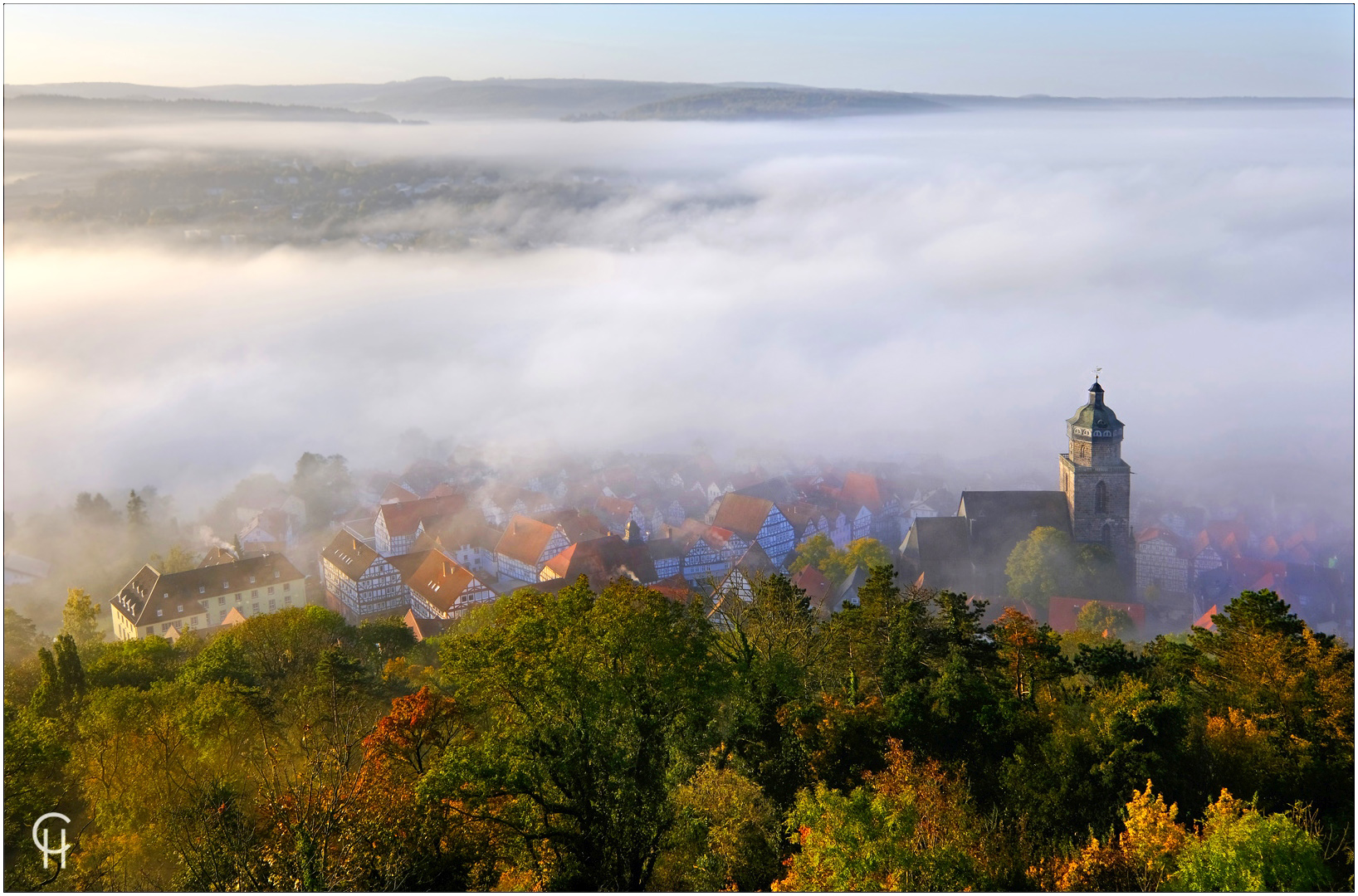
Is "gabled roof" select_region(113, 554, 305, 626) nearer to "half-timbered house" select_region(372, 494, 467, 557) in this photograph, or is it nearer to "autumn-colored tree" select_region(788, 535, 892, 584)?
"half-timbered house" select_region(372, 494, 467, 557)

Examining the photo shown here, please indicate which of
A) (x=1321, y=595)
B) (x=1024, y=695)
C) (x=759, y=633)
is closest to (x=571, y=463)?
(x=1321, y=595)

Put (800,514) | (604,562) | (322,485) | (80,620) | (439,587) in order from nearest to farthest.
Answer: (80,620), (439,587), (604,562), (800,514), (322,485)

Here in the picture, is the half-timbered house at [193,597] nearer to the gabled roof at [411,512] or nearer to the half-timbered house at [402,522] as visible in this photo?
the half-timbered house at [402,522]

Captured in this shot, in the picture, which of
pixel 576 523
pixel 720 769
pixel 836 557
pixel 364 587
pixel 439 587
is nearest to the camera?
pixel 720 769

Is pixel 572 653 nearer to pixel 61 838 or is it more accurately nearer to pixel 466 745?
pixel 466 745

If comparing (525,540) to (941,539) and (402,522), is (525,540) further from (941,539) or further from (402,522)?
(941,539)

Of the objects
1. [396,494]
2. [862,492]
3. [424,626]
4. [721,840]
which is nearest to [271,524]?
[396,494]
